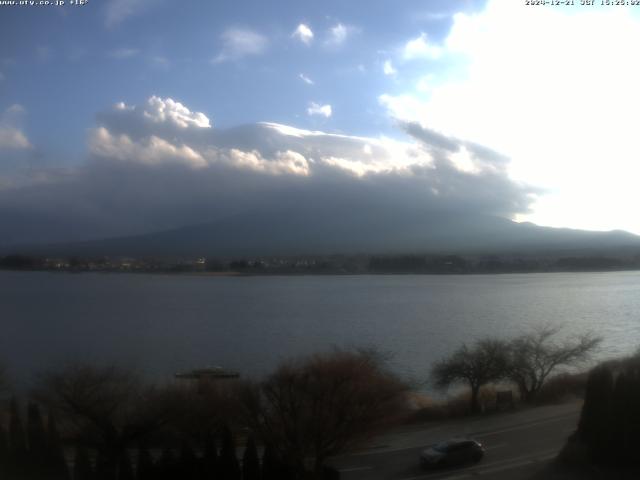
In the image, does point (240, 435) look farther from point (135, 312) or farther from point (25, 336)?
point (135, 312)

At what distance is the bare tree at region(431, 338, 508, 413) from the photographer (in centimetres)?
1231

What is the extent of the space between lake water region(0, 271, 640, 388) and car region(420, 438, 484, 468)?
6812 mm

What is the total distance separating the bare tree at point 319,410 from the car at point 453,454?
62 cm

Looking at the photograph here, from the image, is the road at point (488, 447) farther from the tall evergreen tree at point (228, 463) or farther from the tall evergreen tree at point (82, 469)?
the tall evergreen tree at point (82, 469)

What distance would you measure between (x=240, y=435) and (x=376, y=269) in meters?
41.2

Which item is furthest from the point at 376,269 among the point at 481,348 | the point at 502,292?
the point at 481,348

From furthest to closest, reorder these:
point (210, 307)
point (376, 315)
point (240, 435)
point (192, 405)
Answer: point (210, 307) → point (376, 315) → point (240, 435) → point (192, 405)

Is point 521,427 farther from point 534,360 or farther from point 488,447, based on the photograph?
point 534,360

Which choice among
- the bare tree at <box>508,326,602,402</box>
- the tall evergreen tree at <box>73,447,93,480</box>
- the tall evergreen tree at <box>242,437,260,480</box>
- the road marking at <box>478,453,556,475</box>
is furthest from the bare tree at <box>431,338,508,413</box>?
the tall evergreen tree at <box>73,447,93,480</box>

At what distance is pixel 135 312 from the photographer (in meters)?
27.2

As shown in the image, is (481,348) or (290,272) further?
(290,272)

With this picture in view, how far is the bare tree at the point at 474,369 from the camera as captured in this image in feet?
40.4

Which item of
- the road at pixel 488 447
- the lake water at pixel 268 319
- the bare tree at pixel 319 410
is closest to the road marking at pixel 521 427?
the road at pixel 488 447

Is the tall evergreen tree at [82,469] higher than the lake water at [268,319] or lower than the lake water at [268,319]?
higher
